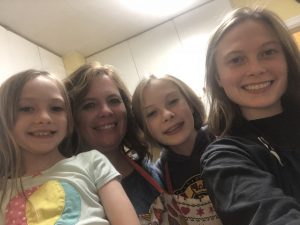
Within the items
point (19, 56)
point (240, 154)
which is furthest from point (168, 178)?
point (19, 56)

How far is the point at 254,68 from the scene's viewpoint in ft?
2.40

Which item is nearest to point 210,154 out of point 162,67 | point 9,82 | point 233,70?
point 233,70

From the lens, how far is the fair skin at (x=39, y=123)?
0.81 meters

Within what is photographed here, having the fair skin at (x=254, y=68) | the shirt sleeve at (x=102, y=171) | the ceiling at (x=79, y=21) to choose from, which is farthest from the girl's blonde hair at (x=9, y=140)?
the ceiling at (x=79, y=21)

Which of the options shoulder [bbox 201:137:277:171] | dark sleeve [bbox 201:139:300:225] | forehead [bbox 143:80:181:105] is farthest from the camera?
forehead [bbox 143:80:181:105]

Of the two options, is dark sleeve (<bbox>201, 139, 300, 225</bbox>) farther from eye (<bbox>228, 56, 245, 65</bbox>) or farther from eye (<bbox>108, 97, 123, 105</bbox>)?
eye (<bbox>108, 97, 123, 105</bbox>)

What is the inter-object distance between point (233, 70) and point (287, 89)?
173mm

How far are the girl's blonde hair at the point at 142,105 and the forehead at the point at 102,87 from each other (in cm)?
8

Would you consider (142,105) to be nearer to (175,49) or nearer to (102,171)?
(102,171)

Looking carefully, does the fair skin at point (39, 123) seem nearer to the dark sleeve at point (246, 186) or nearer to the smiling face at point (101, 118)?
the smiling face at point (101, 118)

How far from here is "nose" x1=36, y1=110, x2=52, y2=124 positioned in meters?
0.80

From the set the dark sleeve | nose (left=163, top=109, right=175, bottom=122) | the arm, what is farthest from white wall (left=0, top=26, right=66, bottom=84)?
the dark sleeve

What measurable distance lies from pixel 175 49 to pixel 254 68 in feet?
5.19

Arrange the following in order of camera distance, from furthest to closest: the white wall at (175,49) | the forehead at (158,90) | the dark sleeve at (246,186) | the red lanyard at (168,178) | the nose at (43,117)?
1. the white wall at (175,49)
2. the forehead at (158,90)
3. the red lanyard at (168,178)
4. the nose at (43,117)
5. the dark sleeve at (246,186)
